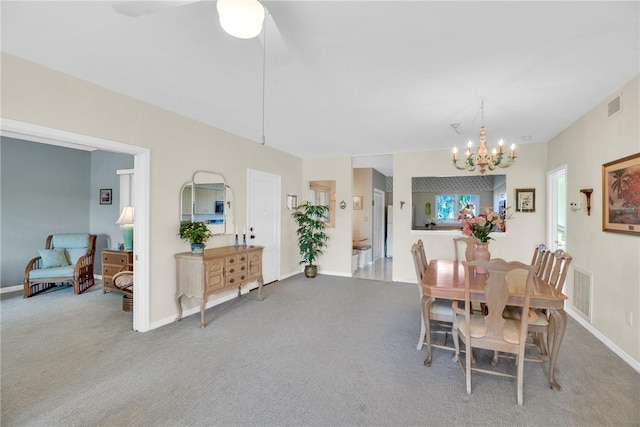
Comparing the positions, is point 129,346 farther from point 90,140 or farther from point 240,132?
point 240,132

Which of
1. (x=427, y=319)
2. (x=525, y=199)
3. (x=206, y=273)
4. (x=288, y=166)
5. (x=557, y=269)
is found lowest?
(x=427, y=319)

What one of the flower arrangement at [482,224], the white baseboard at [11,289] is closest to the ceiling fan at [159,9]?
the flower arrangement at [482,224]

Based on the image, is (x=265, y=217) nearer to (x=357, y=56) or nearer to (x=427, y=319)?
(x=427, y=319)

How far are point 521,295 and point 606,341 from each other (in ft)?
5.69

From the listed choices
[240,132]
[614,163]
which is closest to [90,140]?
[240,132]

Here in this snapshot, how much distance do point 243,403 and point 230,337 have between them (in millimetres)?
1123

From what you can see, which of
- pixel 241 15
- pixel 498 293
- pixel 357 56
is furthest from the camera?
pixel 357 56

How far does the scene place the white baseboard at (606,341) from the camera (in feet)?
8.18

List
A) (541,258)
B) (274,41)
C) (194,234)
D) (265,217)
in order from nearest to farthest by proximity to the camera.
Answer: (274,41)
(541,258)
(194,234)
(265,217)

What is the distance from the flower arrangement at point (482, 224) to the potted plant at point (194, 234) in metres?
3.05

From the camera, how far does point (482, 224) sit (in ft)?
9.27

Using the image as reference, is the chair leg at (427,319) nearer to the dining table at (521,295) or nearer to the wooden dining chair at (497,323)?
the dining table at (521,295)

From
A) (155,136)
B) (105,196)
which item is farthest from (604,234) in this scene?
(105,196)

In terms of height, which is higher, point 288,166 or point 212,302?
point 288,166
